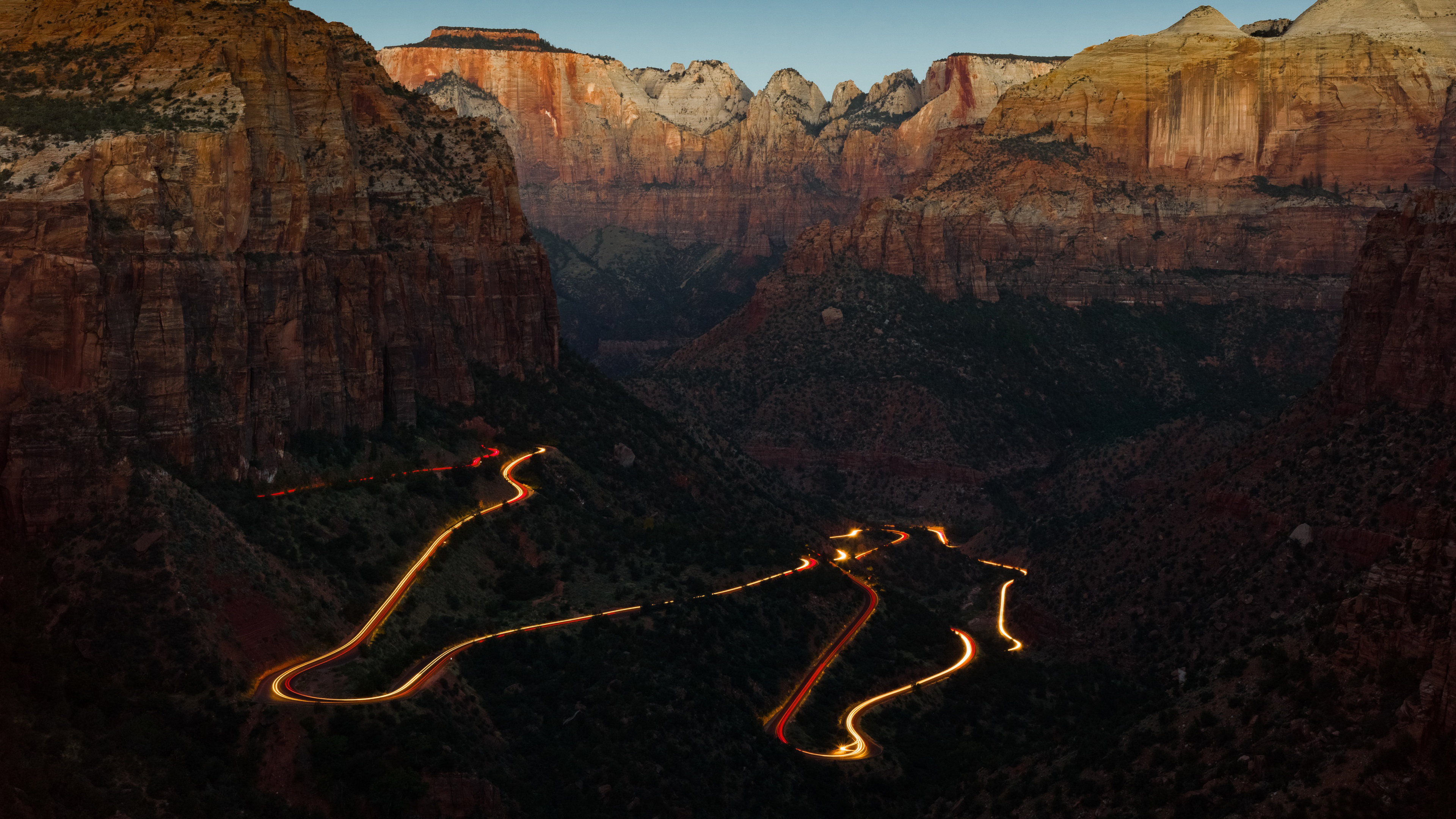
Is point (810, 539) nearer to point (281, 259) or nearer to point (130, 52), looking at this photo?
point (281, 259)

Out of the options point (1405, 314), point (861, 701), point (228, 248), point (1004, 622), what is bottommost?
point (1004, 622)

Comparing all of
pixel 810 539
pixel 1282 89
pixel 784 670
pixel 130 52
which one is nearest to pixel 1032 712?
pixel 784 670

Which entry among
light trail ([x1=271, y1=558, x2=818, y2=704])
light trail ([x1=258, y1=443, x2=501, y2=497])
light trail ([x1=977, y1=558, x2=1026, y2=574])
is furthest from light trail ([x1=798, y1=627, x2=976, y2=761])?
light trail ([x1=258, y1=443, x2=501, y2=497])

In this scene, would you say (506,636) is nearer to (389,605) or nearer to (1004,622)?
(389,605)

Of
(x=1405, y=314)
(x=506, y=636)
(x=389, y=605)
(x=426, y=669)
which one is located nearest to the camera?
(x=426, y=669)

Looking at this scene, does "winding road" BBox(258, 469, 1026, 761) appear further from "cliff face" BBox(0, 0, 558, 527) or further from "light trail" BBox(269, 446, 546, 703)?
"cliff face" BBox(0, 0, 558, 527)

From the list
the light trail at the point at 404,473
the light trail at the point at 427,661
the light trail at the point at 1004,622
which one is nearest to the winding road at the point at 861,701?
the light trail at the point at 1004,622

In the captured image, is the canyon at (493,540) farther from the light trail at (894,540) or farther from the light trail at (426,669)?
the light trail at (894,540)

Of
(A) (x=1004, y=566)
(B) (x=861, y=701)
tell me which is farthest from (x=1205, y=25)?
(B) (x=861, y=701)
